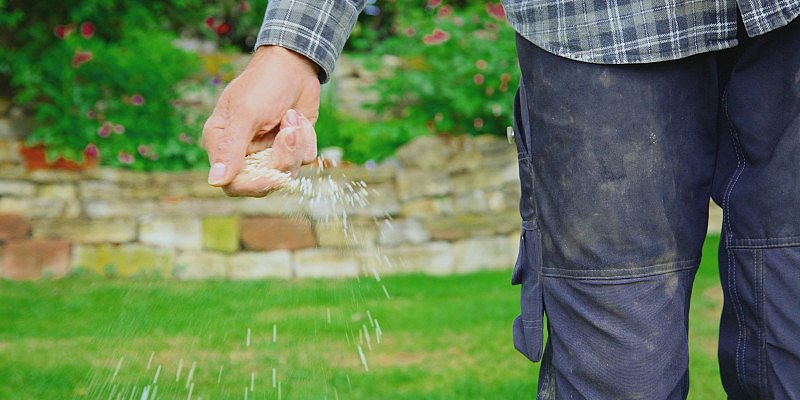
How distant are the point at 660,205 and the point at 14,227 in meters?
4.77

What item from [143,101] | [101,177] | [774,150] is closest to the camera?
[774,150]

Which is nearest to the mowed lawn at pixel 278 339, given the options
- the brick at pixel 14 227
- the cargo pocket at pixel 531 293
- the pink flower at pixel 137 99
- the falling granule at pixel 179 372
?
the falling granule at pixel 179 372

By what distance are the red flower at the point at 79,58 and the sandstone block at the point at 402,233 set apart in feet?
7.91

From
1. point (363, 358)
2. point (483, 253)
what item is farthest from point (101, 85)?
point (363, 358)

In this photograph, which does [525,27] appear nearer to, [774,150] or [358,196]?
[774,150]

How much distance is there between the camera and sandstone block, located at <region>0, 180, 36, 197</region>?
17.5 ft

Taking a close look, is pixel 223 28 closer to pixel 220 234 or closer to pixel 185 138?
pixel 185 138

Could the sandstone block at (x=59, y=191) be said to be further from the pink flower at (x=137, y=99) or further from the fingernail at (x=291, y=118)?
the fingernail at (x=291, y=118)

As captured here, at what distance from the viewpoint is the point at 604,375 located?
1.14m

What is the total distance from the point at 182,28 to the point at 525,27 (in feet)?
23.3

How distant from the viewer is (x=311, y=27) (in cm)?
129

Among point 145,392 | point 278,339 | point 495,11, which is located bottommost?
point 145,392

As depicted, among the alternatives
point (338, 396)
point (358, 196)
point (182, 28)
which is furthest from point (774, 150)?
point (182, 28)

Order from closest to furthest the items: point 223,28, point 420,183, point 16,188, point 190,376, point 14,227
Result: 1. point 190,376
2. point 14,227
3. point 16,188
4. point 420,183
5. point 223,28
